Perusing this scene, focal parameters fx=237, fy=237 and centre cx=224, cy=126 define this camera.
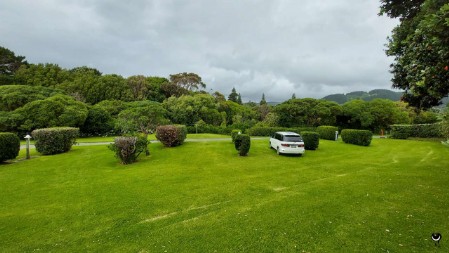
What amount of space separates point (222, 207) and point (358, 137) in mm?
18240

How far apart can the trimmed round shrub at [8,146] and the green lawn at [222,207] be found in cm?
56

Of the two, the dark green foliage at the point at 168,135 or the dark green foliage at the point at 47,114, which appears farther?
the dark green foliage at the point at 47,114

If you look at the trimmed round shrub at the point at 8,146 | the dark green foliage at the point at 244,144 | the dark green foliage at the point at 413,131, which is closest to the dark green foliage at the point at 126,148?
the trimmed round shrub at the point at 8,146

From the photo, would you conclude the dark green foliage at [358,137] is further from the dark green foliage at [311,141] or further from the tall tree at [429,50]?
the tall tree at [429,50]

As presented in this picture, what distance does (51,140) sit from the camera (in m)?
14.7

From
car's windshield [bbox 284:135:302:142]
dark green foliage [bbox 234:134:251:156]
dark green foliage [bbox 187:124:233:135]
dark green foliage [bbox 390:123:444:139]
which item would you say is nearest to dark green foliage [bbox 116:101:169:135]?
dark green foliage [bbox 187:124:233:135]

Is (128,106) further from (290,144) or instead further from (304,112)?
(290,144)

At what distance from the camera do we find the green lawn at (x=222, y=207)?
15.9ft

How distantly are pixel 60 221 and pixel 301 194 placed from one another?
686 cm

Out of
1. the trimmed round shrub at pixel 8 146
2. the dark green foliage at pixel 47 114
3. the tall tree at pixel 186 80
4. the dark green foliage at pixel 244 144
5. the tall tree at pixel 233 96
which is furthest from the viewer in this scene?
the tall tree at pixel 233 96

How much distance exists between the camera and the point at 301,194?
770cm

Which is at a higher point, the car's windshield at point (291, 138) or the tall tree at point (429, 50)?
the tall tree at point (429, 50)

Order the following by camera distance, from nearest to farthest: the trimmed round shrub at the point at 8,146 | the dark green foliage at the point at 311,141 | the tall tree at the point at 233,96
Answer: the trimmed round shrub at the point at 8,146, the dark green foliage at the point at 311,141, the tall tree at the point at 233,96

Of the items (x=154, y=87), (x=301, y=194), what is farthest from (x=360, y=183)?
(x=154, y=87)
